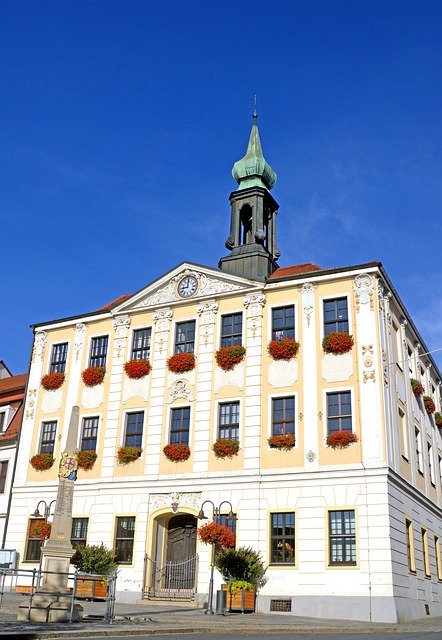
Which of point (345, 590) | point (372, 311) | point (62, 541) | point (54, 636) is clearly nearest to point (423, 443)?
point (372, 311)

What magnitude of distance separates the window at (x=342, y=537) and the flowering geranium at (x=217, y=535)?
3.72 m

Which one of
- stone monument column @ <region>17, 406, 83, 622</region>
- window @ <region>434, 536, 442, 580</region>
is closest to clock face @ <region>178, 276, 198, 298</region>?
stone monument column @ <region>17, 406, 83, 622</region>

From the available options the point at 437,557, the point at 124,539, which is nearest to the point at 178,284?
the point at 124,539

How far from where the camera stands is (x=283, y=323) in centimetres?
2939

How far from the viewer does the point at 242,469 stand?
27531mm

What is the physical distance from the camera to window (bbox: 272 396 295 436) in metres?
27.5

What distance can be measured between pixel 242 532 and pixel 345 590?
4448 millimetres

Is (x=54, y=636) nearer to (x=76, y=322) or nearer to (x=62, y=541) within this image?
(x=62, y=541)

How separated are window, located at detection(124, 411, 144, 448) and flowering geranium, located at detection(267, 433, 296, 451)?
629 cm

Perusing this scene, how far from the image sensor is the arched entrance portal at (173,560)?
2736 centimetres

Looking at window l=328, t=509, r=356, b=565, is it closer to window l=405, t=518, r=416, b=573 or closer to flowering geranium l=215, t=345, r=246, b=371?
window l=405, t=518, r=416, b=573

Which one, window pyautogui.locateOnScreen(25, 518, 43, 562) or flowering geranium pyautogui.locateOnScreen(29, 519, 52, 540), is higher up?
flowering geranium pyautogui.locateOnScreen(29, 519, 52, 540)

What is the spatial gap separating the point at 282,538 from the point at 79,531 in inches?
368

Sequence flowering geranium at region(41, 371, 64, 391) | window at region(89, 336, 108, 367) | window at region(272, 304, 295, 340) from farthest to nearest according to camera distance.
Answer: flowering geranium at region(41, 371, 64, 391) → window at region(89, 336, 108, 367) → window at region(272, 304, 295, 340)
